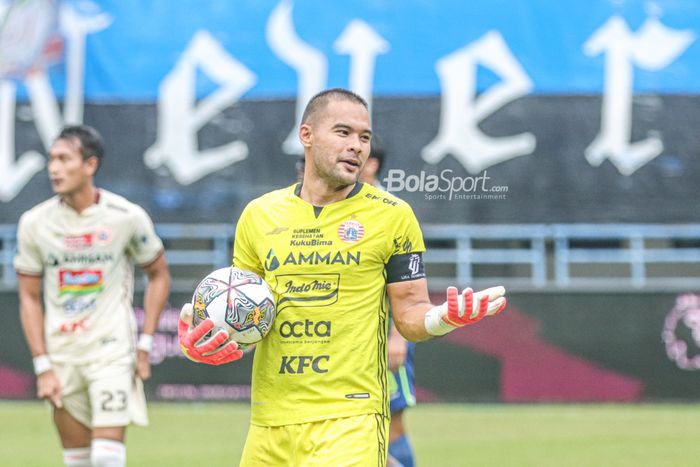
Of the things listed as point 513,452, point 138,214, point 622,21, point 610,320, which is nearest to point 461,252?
point 610,320

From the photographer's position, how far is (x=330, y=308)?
222 inches

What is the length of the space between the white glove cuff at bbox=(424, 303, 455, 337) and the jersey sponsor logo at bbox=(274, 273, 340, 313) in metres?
0.41

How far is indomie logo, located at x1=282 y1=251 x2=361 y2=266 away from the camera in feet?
18.6

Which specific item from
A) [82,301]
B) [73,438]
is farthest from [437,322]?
[73,438]

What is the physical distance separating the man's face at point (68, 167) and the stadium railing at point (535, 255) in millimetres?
8811

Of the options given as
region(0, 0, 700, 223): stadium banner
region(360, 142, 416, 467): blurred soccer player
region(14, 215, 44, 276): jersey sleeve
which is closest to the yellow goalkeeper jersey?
region(360, 142, 416, 467): blurred soccer player

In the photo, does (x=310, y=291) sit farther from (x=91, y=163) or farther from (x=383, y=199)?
(x=91, y=163)

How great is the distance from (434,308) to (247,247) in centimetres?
89

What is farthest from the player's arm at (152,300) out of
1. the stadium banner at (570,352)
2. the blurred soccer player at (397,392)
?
the stadium banner at (570,352)

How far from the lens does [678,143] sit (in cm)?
1691

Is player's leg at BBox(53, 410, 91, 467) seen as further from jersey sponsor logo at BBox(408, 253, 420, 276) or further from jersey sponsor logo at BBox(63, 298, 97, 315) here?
jersey sponsor logo at BBox(408, 253, 420, 276)

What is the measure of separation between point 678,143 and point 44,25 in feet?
26.6

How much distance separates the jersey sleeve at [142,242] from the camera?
334 inches

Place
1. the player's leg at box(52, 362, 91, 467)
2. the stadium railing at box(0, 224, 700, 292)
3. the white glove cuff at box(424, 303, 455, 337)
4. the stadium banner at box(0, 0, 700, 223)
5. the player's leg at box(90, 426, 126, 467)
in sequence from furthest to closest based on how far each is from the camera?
the stadium railing at box(0, 224, 700, 292) < the stadium banner at box(0, 0, 700, 223) < the player's leg at box(52, 362, 91, 467) < the player's leg at box(90, 426, 126, 467) < the white glove cuff at box(424, 303, 455, 337)
